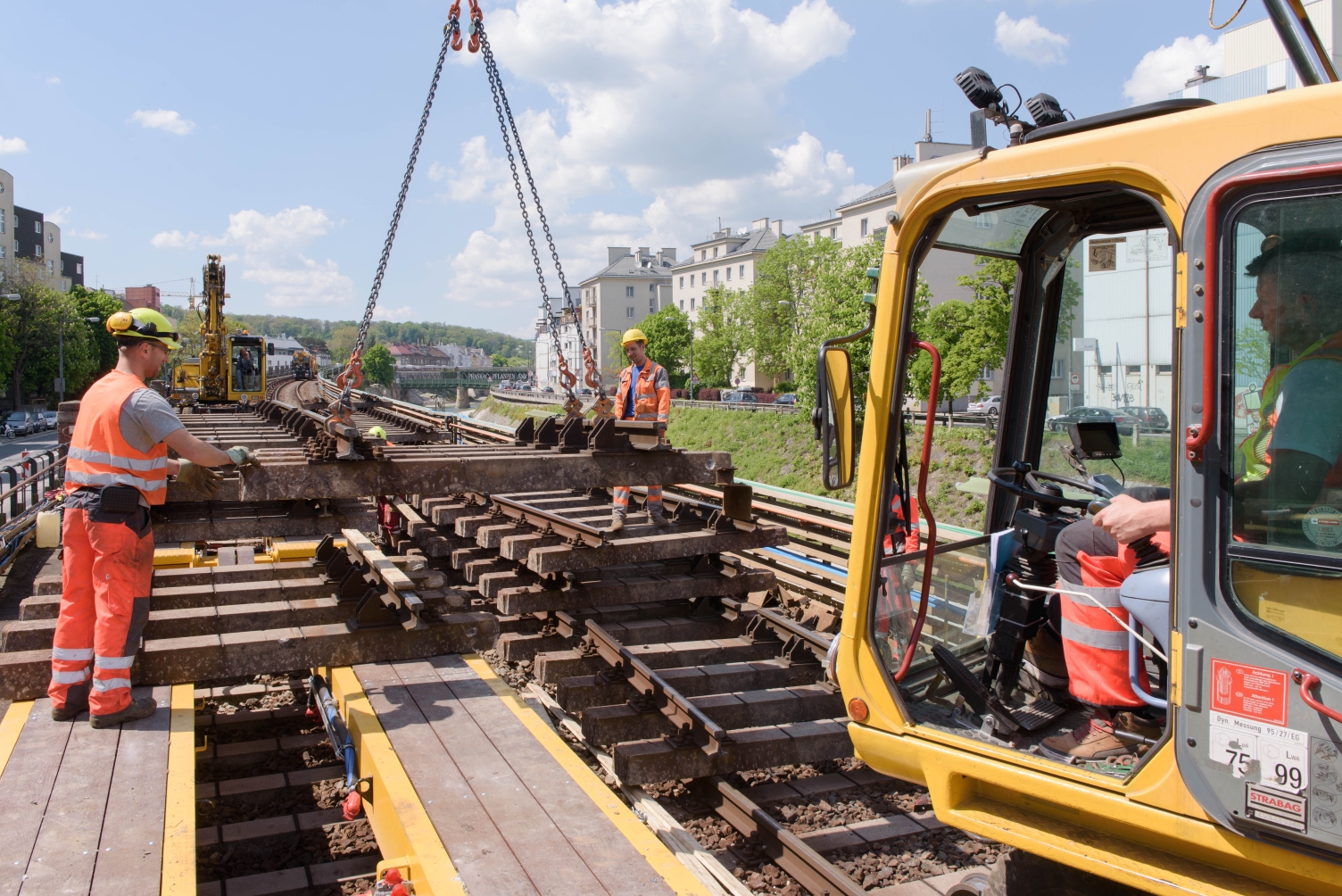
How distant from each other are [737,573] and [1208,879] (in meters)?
5.25

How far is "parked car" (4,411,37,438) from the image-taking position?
47375mm

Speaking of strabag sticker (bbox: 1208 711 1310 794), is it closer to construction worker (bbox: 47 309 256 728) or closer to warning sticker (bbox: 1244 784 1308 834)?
warning sticker (bbox: 1244 784 1308 834)

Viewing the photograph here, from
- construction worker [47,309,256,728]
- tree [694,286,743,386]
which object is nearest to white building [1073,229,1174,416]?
construction worker [47,309,256,728]

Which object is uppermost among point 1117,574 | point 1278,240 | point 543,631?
point 1278,240

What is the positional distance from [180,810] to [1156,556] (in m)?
3.82

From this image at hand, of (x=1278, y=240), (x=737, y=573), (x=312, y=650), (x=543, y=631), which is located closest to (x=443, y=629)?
(x=312, y=650)

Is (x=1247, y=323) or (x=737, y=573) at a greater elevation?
(x=1247, y=323)

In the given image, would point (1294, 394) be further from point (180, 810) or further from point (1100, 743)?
point (180, 810)

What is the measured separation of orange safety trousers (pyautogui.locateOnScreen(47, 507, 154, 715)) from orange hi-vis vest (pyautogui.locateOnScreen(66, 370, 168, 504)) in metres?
0.18

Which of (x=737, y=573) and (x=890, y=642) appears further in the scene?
(x=737, y=573)

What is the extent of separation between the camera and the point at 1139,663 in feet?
9.40

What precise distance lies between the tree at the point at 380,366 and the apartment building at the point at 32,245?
3237 centimetres

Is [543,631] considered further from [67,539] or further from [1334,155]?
[1334,155]

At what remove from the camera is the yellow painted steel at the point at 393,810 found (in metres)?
3.49
